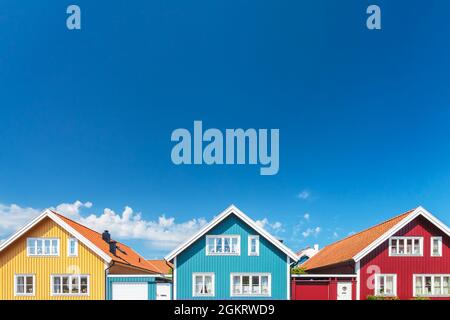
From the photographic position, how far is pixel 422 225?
1836 centimetres

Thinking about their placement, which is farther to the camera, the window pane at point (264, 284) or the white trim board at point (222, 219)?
the window pane at point (264, 284)

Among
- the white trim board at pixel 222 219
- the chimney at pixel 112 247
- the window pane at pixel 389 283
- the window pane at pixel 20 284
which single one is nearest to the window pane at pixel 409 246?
the window pane at pixel 389 283

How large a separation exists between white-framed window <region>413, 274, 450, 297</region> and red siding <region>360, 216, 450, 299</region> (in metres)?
0.20

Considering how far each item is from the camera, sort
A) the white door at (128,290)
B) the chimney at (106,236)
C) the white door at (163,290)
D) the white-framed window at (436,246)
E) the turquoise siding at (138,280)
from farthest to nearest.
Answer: the chimney at (106,236)
the white-framed window at (436,246)
the white door at (163,290)
the turquoise siding at (138,280)
the white door at (128,290)

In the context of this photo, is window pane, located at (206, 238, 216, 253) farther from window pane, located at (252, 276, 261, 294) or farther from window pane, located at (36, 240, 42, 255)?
window pane, located at (36, 240, 42, 255)

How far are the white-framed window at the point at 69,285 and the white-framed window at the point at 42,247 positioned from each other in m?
1.20

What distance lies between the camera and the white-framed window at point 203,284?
18.3 meters

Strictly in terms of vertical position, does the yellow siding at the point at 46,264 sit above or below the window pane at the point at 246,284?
above

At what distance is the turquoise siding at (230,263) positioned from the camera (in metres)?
18.3

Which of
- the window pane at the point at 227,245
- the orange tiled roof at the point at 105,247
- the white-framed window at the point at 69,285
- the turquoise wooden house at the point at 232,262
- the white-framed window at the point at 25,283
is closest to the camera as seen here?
the white-framed window at the point at 69,285

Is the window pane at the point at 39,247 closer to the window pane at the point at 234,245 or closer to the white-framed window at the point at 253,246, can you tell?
the window pane at the point at 234,245

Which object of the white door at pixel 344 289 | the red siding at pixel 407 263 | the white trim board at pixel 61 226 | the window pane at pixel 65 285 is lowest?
the white door at pixel 344 289

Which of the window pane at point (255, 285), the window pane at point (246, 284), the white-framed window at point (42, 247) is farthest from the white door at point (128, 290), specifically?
the window pane at point (255, 285)
